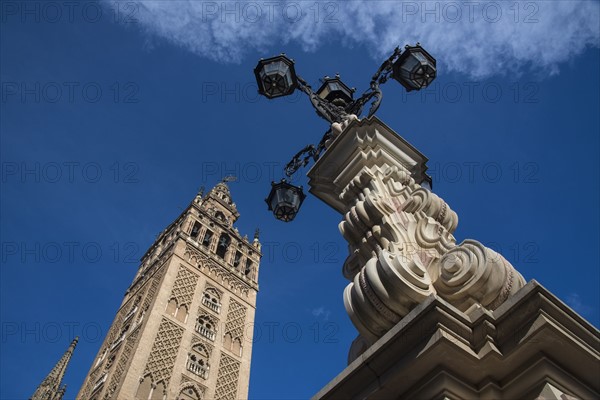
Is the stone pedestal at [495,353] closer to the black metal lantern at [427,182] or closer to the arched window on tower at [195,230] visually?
the black metal lantern at [427,182]

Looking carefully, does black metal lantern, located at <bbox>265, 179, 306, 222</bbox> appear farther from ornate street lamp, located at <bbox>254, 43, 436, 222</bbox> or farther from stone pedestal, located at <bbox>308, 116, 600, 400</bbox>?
stone pedestal, located at <bbox>308, 116, 600, 400</bbox>

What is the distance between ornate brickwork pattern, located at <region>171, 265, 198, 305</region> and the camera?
28703mm

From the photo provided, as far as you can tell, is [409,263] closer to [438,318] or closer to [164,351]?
[438,318]

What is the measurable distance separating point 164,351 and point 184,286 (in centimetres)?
522

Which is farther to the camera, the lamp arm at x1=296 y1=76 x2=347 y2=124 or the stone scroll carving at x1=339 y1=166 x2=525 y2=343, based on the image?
the lamp arm at x1=296 y1=76 x2=347 y2=124

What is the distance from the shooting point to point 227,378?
26875 mm

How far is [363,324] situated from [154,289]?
28.3 m

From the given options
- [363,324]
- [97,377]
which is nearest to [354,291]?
[363,324]

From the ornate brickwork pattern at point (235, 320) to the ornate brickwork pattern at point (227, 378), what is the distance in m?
2.02

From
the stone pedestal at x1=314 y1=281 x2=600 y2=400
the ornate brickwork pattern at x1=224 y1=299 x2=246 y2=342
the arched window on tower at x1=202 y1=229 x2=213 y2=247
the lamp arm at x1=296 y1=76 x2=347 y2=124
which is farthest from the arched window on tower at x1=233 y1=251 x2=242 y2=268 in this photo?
the stone pedestal at x1=314 y1=281 x2=600 y2=400

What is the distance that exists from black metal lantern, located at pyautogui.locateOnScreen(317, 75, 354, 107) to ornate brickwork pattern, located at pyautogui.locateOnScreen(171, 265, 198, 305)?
2466cm

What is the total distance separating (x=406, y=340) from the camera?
235 centimetres

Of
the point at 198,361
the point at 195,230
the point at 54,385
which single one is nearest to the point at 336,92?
the point at 198,361

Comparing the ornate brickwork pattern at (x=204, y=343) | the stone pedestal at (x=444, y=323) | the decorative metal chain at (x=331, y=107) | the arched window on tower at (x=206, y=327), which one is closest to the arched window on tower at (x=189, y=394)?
the ornate brickwork pattern at (x=204, y=343)
